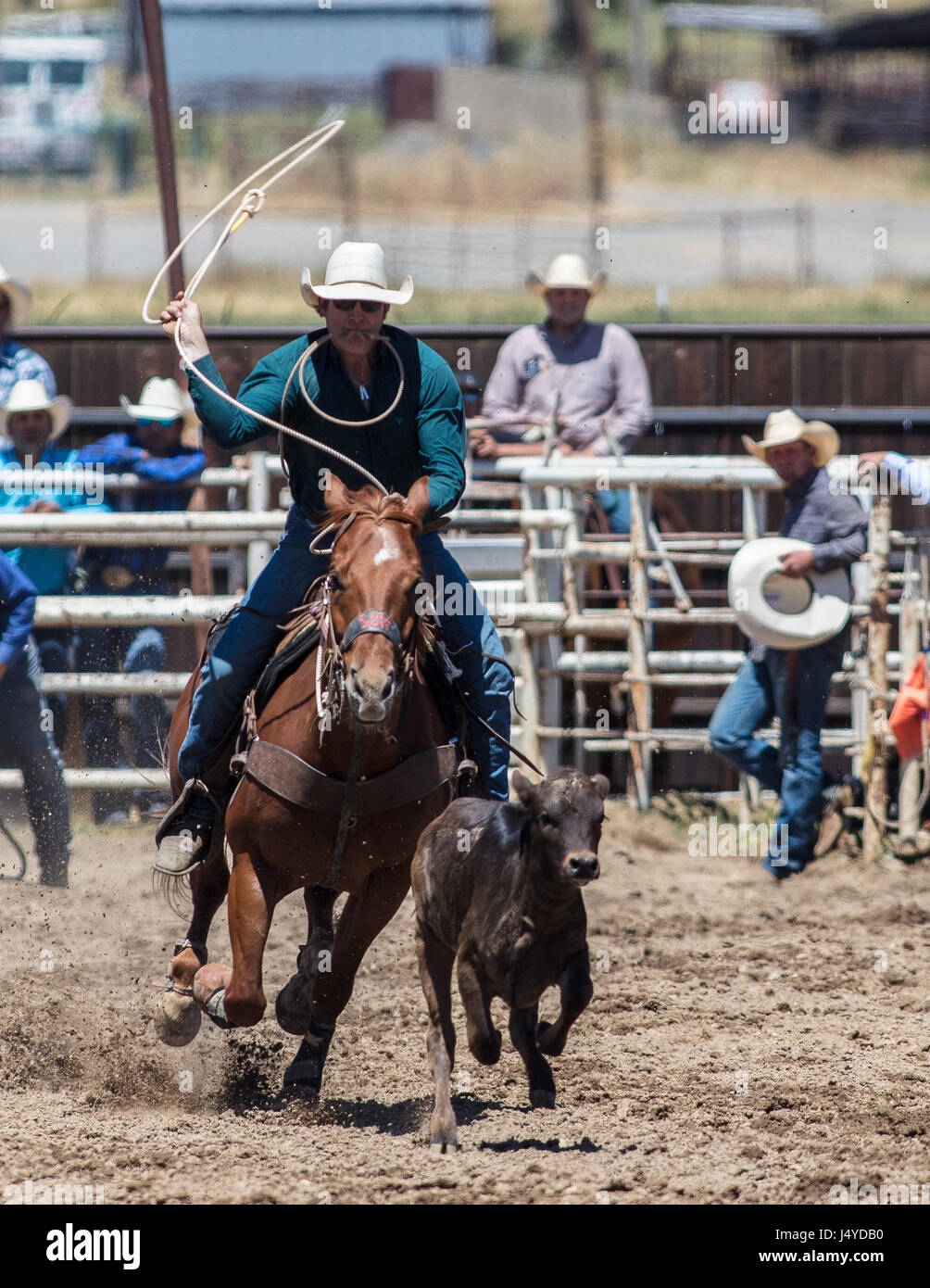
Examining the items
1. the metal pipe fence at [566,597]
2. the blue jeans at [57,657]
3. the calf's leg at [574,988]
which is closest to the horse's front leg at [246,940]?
the calf's leg at [574,988]

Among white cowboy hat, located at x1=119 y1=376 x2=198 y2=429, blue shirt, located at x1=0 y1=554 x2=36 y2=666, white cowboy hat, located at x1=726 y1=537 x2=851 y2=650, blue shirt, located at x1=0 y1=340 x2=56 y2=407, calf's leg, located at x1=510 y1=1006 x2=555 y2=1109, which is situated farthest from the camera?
blue shirt, located at x1=0 y1=340 x2=56 y2=407

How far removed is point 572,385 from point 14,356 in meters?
2.93

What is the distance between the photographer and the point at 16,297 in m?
9.25

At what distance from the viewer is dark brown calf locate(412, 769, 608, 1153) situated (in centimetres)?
432

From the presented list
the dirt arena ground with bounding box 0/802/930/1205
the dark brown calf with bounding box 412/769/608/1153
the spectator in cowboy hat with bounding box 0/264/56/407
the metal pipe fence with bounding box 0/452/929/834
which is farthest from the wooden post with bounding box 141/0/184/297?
the dark brown calf with bounding box 412/769/608/1153

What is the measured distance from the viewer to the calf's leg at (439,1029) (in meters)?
4.45

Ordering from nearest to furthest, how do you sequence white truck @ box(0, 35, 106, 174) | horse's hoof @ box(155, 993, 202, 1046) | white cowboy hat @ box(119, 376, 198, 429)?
horse's hoof @ box(155, 993, 202, 1046)
white cowboy hat @ box(119, 376, 198, 429)
white truck @ box(0, 35, 106, 174)

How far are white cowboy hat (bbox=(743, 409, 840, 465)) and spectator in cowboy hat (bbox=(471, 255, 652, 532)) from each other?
44.4 inches

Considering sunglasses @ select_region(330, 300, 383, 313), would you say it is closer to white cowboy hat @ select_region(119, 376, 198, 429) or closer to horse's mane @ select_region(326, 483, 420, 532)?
horse's mane @ select_region(326, 483, 420, 532)

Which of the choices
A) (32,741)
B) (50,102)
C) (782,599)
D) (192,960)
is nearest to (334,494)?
(192,960)

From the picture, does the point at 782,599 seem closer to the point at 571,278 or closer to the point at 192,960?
the point at 571,278

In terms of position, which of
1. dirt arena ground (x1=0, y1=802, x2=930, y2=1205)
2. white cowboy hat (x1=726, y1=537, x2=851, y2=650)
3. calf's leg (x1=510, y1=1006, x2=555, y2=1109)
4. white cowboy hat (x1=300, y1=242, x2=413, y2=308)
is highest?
white cowboy hat (x1=300, y1=242, x2=413, y2=308)

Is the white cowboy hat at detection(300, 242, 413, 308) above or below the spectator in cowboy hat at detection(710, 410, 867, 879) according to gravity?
above

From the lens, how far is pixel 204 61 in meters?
35.3
